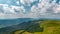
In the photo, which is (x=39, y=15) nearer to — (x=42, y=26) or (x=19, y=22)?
(x=42, y=26)

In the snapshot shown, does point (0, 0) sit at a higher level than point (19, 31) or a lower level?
higher

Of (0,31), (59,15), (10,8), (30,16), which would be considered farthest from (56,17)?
(0,31)

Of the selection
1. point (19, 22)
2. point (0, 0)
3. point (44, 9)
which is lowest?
point (19, 22)

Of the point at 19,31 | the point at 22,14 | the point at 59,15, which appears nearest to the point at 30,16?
the point at 22,14

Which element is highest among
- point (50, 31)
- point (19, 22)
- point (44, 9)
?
point (44, 9)

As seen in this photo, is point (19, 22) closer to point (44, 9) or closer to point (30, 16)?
point (30, 16)
